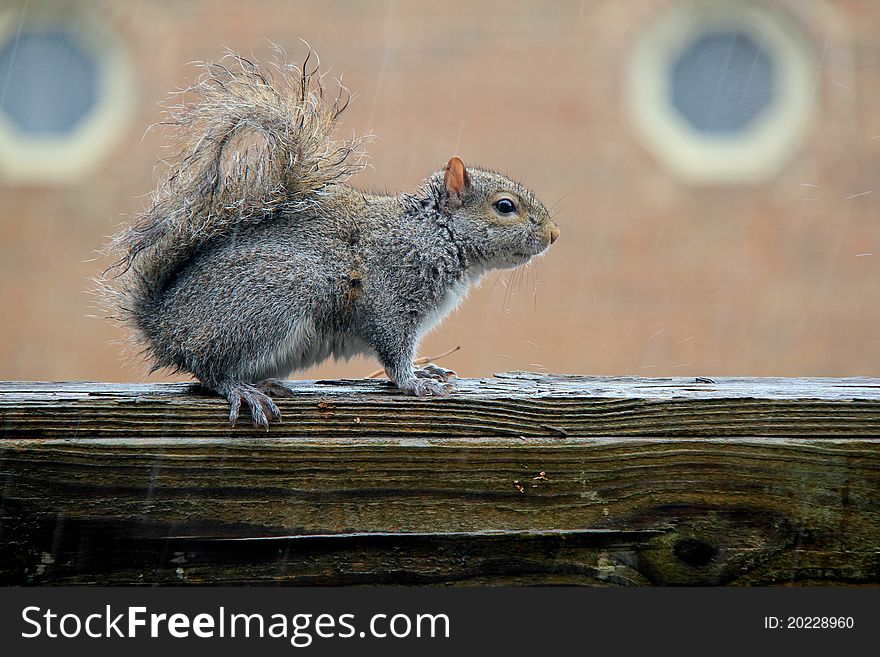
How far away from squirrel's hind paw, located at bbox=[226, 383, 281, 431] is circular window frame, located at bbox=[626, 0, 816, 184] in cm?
568

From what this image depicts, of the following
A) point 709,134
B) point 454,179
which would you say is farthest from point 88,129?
point 454,179

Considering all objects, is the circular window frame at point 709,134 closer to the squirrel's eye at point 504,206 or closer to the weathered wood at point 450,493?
the squirrel's eye at point 504,206

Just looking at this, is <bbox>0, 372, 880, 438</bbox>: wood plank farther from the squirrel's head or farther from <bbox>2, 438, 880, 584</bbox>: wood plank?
the squirrel's head

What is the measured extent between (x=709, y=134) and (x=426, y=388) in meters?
5.69

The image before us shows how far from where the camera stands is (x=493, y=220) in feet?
7.92

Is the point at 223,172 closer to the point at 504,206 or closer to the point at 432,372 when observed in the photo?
the point at 432,372

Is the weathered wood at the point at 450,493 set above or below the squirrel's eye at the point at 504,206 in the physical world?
below

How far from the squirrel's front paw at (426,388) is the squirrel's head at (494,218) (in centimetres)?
80

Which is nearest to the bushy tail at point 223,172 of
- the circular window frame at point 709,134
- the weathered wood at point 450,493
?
the weathered wood at point 450,493

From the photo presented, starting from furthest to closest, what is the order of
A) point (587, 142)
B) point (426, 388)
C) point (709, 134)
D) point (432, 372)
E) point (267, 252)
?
point (709, 134)
point (587, 142)
point (432, 372)
point (267, 252)
point (426, 388)

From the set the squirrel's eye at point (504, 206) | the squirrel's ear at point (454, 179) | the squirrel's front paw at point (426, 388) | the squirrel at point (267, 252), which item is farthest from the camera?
the squirrel's eye at point (504, 206)

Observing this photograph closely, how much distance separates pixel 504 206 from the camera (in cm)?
246

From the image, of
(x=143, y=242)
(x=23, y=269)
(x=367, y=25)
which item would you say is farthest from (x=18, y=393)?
(x=23, y=269)

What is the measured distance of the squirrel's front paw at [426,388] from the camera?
1389 millimetres
